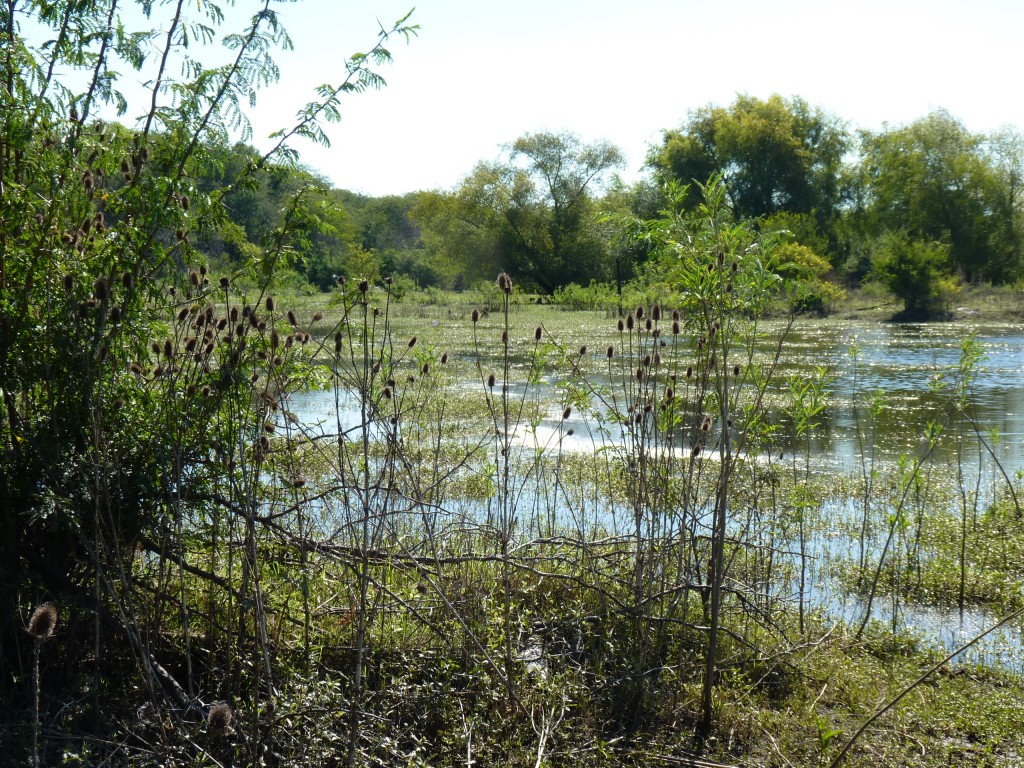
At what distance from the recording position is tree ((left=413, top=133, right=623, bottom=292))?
46.2 meters

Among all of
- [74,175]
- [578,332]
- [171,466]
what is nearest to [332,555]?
[171,466]

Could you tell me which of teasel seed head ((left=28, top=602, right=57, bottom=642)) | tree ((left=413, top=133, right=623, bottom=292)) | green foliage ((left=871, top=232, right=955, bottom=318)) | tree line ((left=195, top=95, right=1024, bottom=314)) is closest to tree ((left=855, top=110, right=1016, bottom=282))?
tree line ((left=195, top=95, right=1024, bottom=314))

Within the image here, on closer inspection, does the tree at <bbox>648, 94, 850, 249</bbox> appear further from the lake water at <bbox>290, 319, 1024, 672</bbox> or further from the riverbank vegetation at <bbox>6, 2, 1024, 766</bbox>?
the riverbank vegetation at <bbox>6, 2, 1024, 766</bbox>

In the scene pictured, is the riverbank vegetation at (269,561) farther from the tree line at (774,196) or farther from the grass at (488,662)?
the tree line at (774,196)

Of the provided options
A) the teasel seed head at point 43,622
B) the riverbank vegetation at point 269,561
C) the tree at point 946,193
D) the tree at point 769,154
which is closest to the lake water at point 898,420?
the riverbank vegetation at point 269,561

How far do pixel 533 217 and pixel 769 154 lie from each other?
13442mm

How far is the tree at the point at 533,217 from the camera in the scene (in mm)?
46156

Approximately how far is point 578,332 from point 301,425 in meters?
21.9

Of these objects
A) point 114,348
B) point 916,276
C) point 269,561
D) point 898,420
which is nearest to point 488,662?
point 269,561

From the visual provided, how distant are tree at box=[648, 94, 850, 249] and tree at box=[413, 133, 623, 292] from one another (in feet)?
17.6

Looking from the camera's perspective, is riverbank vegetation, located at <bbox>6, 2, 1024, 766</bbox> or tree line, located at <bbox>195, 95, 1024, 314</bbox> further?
tree line, located at <bbox>195, 95, 1024, 314</bbox>

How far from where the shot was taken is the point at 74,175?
12.2 feet

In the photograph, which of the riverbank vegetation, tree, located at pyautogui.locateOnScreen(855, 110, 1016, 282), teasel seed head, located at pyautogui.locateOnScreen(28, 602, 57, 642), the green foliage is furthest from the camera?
tree, located at pyautogui.locateOnScreen(855, 110, 1016, 282)

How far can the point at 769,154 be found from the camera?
47844 millimetres
